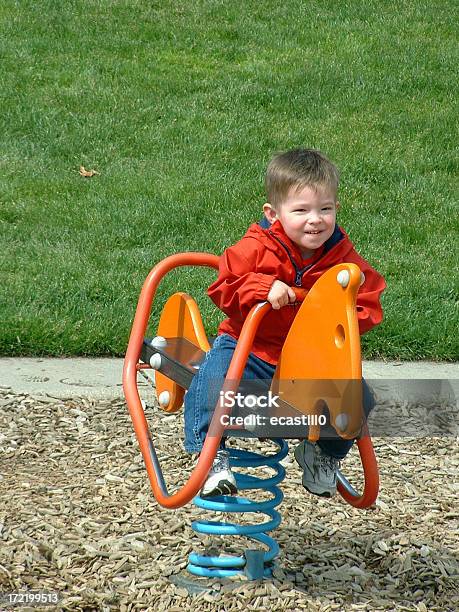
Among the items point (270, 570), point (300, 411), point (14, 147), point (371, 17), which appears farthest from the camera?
point (371, 17)

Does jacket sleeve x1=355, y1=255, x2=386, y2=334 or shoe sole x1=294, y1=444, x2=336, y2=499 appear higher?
jacket sleeve x1=355, y1=255, x2=386, y2=334

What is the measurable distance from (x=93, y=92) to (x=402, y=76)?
2.79 meters

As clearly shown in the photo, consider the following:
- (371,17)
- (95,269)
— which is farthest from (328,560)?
(371,17)

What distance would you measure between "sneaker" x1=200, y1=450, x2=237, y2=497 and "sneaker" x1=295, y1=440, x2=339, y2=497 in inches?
→ 10.8

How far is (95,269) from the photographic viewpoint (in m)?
6.80

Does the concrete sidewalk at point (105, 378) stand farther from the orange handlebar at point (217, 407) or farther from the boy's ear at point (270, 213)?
the boy's ear at point (270, 213)

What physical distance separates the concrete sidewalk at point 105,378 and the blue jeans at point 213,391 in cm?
197

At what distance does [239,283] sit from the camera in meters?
3.45

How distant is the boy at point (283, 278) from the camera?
342 centimetres

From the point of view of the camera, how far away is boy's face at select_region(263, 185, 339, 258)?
345 centimetres

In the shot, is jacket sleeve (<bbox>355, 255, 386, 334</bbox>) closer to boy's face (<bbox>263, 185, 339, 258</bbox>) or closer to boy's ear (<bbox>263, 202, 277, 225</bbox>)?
boy's face (<bbox>263, 185, 339, 258</bbox>)

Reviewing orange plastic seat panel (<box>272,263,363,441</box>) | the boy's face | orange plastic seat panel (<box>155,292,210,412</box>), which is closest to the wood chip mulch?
orange plastic seat panel (<box>155,292,210,412</box>)

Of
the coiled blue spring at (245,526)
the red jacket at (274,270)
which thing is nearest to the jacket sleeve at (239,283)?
the red jacket at (274,270)

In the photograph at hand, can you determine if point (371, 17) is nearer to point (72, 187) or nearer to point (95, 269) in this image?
point (72, 187)
